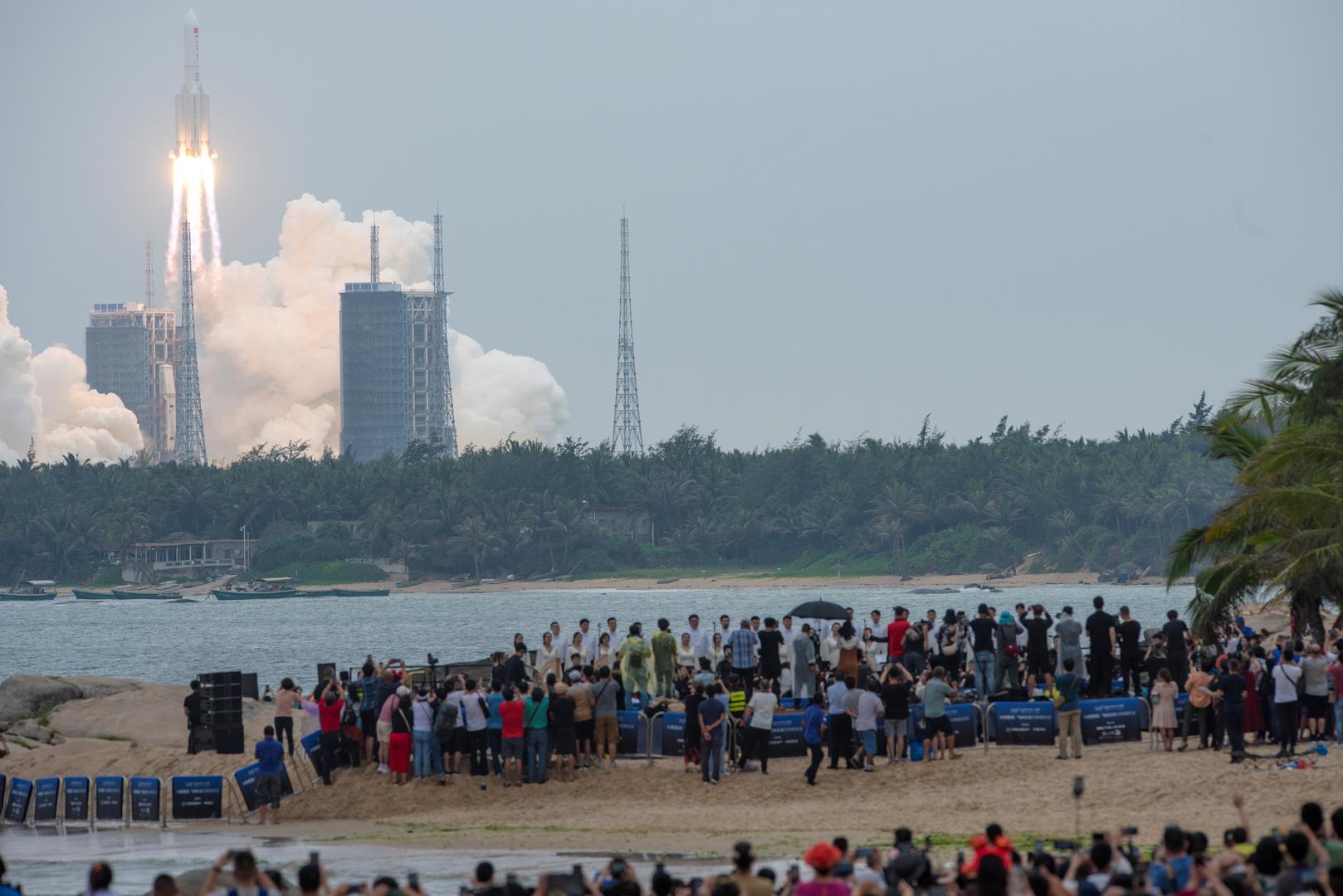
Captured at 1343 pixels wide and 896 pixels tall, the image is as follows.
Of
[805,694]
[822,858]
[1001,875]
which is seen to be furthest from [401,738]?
[1001,875]

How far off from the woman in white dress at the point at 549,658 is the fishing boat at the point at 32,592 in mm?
160800

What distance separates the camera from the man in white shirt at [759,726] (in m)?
28.0

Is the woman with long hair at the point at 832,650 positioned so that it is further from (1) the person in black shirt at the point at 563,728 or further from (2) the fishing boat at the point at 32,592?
(2) the fishing boat at the point at 32,592

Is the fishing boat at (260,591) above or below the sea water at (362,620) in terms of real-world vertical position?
above

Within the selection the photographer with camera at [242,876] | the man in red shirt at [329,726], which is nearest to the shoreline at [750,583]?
the man in red shirt at [329,726]

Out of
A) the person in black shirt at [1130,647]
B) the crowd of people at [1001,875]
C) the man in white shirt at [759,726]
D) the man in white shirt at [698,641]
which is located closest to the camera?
the crowd of people at [1001,875]

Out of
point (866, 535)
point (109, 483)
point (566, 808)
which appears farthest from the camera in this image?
point (109, 483)

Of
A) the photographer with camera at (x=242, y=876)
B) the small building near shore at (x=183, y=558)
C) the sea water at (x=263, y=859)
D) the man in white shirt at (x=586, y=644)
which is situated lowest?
the sea water at (x=263, y=859)

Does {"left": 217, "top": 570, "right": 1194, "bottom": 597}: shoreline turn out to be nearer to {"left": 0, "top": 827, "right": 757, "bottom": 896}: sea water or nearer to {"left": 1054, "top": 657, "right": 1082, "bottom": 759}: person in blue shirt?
{"left": 1054, "top": 657, "right": 1082, "bottom": 759}: person in blue shirt

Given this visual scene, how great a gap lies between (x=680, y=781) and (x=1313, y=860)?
48.3ft

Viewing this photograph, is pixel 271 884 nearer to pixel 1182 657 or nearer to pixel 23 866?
pixel 23 866

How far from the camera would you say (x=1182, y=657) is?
29.7 metres

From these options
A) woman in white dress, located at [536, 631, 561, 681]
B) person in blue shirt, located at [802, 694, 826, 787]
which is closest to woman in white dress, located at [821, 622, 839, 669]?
person in blue shirt, located at [802, 694, 826, 787]

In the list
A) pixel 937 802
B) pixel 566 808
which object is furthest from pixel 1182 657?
pixel 566 808
